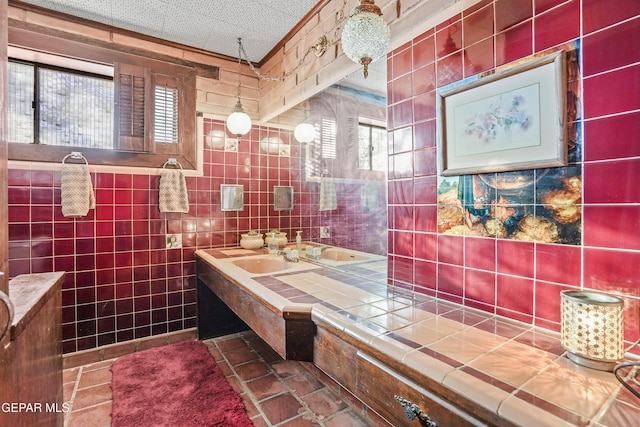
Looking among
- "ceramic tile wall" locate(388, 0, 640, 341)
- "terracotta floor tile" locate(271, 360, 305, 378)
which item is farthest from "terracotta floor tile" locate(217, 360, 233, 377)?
"ceramic tile wall" locate(388, 0, 640, 341)

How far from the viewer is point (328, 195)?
2740mm

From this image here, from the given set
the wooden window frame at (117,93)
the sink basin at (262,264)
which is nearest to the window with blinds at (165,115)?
the wooden window frame at (117,93)

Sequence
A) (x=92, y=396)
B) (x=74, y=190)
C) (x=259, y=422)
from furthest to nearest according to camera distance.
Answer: (x=74, y=190) → (x=92, y=396) → (x=259, y=422)

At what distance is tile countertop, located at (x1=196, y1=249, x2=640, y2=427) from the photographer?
0.69 m

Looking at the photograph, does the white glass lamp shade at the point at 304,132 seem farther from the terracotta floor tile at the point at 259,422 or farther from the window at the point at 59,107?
the terracotta floor tile at the point at 259,422

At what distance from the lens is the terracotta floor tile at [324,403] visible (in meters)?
1.84

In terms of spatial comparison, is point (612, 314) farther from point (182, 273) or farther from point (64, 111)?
point (64, 111)

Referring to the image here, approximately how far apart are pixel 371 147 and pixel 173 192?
1666mm

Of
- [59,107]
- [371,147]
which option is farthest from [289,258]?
[59,107]

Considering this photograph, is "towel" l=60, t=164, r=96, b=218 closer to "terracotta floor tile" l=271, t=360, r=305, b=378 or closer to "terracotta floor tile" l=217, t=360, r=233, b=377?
"terracotta floor tile" l=217, t=360, r=233, b=377

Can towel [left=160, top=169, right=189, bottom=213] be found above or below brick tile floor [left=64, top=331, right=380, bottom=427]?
above

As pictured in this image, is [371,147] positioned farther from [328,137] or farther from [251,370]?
[251,370]

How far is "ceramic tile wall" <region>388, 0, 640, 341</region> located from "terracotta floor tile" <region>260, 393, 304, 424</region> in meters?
1.02

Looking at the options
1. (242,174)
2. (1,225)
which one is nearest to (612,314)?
(1,225)
